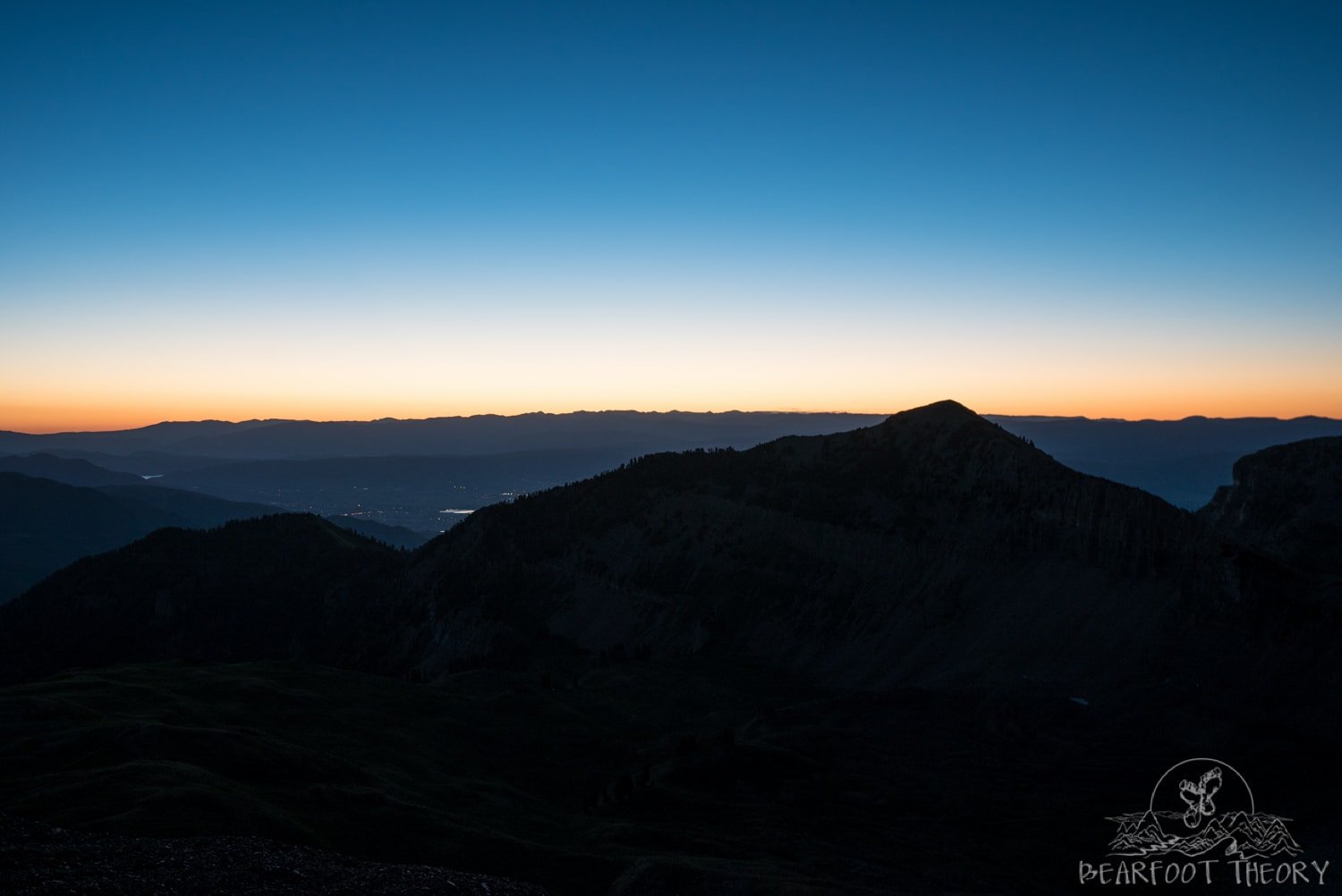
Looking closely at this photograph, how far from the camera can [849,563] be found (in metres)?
67.4

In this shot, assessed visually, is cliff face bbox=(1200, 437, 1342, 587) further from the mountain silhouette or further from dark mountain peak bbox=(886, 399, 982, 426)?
dark mountain peak bbox=(886, 399, 982, 426)

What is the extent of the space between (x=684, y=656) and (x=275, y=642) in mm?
47079

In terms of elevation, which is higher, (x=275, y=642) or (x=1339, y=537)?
(x=1339, y=537)

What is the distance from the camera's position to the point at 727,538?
77500 millimetres

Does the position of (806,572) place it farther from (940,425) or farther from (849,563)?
(940,425)

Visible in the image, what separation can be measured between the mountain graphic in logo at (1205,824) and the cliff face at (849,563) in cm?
1453

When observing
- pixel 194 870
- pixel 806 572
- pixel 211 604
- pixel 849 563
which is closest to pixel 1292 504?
pixel 849 563

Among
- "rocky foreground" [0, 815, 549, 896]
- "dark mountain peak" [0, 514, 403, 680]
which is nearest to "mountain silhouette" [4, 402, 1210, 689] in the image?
"dark mountain peak" [0, 514, 403, 680]

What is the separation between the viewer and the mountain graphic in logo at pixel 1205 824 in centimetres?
2683

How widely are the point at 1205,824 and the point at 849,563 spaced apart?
128ft

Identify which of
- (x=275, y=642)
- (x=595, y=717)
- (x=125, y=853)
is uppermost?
(x=125, y=853)

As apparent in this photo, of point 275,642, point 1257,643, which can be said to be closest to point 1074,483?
point 1257,643

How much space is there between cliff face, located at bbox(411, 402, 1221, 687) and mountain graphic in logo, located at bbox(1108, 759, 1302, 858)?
1453cm

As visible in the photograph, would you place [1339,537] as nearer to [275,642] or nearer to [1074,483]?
[1074,483]
